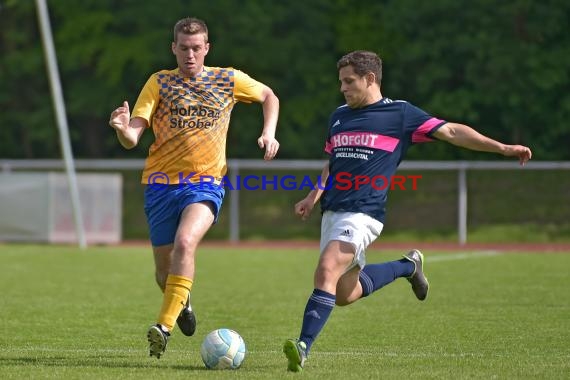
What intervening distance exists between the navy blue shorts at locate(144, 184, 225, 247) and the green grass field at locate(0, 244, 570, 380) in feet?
2.70

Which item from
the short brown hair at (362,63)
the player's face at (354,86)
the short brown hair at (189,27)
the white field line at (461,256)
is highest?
the short brown hair at (189,27)

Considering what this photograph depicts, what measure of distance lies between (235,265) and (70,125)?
19.6m

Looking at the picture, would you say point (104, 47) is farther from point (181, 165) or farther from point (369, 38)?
point (181, 165)

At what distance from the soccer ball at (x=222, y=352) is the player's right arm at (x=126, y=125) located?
137cm

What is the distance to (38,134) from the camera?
115ft

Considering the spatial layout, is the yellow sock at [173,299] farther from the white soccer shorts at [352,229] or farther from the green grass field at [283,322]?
the white soccer shorts at [352,229]

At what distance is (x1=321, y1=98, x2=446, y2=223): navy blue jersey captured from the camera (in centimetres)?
738

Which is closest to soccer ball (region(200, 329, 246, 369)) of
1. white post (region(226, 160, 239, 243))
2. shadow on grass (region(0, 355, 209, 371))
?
shadow on grass (region(0, 355, 209, 371))

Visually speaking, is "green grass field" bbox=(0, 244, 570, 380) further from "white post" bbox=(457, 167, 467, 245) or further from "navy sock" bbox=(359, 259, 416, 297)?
"white post" bbox=(457, 167, 467, 245)

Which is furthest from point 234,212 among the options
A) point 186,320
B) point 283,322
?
point 186,320

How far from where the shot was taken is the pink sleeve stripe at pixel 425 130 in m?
7.43

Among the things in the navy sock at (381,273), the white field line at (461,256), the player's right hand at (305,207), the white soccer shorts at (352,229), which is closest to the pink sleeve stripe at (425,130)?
the white soccer shorts at (352,229)

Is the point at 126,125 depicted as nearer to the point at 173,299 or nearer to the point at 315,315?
the point at 173,299

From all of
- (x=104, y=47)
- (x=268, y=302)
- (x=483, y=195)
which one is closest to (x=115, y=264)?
(x=268, y=302)
